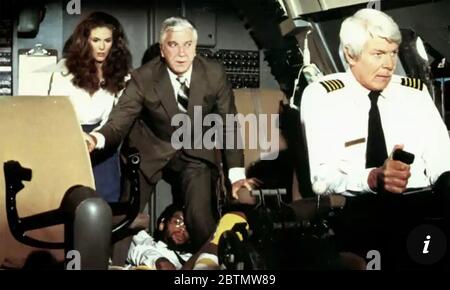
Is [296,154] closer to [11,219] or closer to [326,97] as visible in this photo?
[326,97]

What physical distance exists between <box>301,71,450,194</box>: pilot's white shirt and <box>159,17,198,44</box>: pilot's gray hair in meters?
0.48

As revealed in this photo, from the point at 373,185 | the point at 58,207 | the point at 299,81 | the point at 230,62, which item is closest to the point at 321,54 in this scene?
the point at 299,81

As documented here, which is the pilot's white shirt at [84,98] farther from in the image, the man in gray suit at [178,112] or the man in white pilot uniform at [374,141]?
the man in white pilot uniform at [374,141]

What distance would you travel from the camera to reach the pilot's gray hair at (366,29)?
7.98 feet

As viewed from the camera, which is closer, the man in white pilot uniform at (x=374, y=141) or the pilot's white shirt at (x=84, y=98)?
the man in white pilot uniform at (x=374, y=141)

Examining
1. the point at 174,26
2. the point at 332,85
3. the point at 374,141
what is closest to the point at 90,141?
the point at 174,26

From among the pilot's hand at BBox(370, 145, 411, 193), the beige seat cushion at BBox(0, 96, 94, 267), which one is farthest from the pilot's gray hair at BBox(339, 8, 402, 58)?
the beige seat cushion at BBox(0, 96, 94, 267)

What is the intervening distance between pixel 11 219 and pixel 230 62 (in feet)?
3.40

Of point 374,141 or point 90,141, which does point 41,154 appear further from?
point 374,141

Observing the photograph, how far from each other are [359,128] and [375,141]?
67 mm

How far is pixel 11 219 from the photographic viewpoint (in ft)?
6.79

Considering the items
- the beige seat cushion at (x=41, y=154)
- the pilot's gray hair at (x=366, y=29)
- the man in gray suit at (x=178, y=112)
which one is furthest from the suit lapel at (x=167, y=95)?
the pilot's gray hair at (x=366, y=29)

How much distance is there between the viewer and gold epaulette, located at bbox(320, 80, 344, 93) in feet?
7.90

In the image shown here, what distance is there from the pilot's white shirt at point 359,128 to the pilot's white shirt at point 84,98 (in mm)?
683
